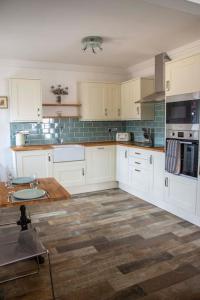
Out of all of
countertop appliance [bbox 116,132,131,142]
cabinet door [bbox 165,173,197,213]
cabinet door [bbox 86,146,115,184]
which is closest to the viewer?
cabinet door [bbox 165,173,197,213]

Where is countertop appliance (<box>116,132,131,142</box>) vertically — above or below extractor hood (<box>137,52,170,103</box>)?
below

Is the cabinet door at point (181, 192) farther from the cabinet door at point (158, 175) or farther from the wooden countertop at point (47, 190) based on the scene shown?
the wooden countertop at point (47, 190)

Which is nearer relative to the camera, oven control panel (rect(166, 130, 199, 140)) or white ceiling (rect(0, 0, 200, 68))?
white ceiling (rect(0, 0, 200, 68))

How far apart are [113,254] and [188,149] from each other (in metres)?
1.59

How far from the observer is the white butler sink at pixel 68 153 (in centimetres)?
427

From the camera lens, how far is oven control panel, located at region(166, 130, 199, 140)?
296 cm

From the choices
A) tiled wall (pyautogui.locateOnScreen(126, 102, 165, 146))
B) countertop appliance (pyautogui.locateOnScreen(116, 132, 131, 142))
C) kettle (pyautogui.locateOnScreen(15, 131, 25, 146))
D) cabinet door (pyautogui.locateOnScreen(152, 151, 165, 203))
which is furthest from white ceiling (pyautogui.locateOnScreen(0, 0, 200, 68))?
cabinet door (pyautogui.locateOnScreen(152, 151, 165, 203))

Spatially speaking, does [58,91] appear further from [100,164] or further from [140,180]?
[140,180]

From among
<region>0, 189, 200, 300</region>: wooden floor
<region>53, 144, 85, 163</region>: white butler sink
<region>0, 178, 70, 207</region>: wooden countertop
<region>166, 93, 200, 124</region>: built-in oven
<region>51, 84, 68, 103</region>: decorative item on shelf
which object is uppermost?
<region>51, 84, 68, 103</region>: decorative item on shelf

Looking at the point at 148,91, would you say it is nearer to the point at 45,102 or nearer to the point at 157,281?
the point at 45,102

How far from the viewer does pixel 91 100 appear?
4754 millimetres

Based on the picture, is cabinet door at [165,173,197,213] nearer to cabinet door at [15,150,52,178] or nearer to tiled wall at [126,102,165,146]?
tiled wall at [126,102,165,146]

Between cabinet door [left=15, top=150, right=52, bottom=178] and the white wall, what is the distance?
23.1 inches

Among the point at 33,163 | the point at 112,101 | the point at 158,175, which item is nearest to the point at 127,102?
the point at 112,101
